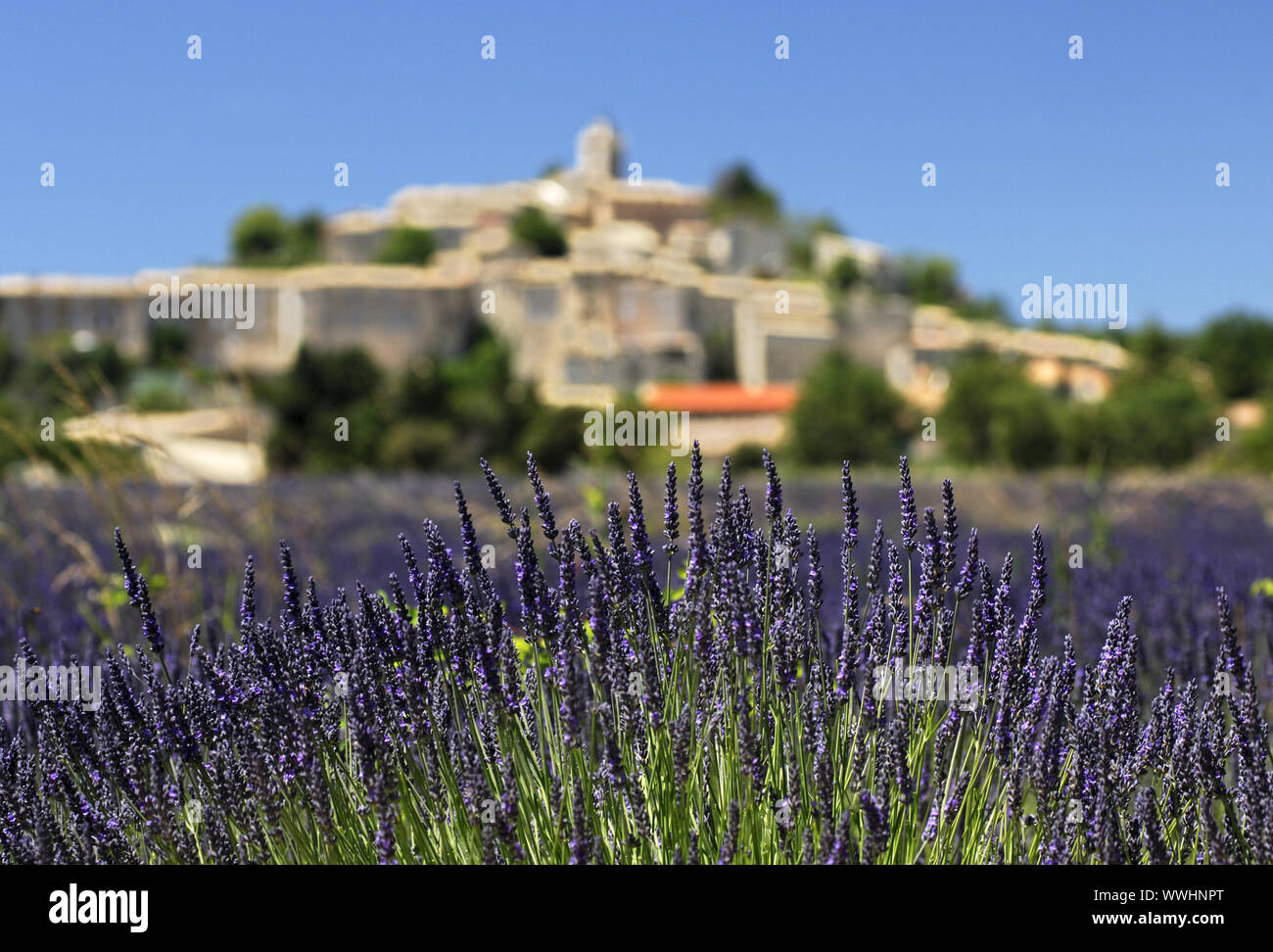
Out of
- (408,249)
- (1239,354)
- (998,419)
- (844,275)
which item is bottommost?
(998,419)

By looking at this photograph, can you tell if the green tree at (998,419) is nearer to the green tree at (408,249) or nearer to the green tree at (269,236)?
the green tree at (408,249)

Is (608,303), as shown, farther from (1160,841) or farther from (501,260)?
(1160,841)

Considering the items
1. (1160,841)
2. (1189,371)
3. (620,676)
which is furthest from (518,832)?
(1189,371)

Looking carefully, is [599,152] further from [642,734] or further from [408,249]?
[642,734]

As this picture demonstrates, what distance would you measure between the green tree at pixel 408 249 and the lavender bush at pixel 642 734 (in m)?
101

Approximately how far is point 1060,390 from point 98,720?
Answer: 74466mm

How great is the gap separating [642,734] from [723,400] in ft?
232

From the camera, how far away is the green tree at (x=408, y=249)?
336 feet

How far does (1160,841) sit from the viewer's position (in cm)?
217

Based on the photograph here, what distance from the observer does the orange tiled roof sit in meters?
71.4

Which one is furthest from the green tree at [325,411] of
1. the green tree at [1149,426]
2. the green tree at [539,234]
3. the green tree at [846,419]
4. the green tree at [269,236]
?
the green tree at [269,236]

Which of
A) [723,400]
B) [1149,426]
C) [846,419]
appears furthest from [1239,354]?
[846,419]

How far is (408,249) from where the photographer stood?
102375mm
